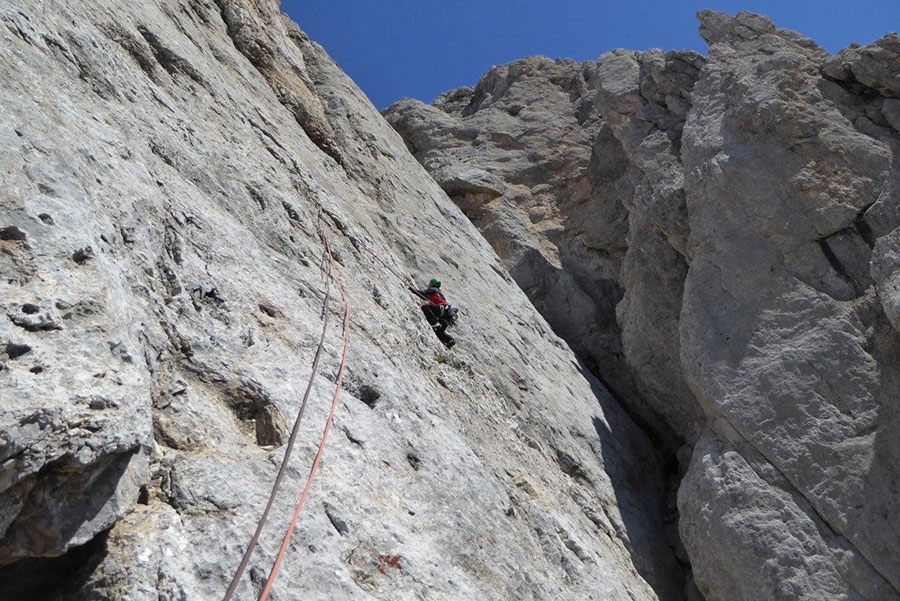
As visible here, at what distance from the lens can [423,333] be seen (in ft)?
35.1

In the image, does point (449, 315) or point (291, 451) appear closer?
point (291, 451)

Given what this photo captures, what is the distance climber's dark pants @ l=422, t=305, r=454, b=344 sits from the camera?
11.8m

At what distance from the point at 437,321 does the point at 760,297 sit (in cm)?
570

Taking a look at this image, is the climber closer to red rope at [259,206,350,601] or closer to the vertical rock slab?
red rope at [259,206,350,601]

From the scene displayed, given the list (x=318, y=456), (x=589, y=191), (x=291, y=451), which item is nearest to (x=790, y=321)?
(x=318, y=456)

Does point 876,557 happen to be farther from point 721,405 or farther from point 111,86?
point 111,86

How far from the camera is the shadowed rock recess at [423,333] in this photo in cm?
489

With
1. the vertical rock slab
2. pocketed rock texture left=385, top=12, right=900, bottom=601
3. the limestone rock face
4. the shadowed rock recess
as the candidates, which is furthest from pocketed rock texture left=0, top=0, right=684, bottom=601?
the limestone rock face

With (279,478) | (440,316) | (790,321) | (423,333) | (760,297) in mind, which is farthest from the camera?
(760,297)

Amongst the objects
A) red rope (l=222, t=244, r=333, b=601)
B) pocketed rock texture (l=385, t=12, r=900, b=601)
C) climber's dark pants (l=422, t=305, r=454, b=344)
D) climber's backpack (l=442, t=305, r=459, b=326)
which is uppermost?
pocketed rock texture (l=385, t=12, r=900, b=601)

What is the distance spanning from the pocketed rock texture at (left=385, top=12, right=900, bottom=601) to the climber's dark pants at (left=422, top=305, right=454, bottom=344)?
462 centimetres

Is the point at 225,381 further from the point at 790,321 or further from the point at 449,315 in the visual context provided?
the point at 790,321

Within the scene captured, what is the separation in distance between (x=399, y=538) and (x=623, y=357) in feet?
41.9

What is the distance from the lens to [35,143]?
6.09 meters
